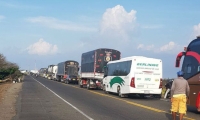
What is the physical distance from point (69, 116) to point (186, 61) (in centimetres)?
650

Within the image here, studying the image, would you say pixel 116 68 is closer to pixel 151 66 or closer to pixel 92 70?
pixel 151 66

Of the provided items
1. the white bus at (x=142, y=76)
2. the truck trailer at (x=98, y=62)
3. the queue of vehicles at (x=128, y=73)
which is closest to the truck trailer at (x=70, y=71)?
the truck trailer at (x=98, y=62)

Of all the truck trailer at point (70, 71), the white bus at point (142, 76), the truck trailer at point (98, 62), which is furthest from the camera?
the truck trailer at point (70, 71)

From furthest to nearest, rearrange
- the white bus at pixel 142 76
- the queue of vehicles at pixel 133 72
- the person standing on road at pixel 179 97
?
the white bus at pixel 142 76 < the queue of vehicles at pixel 133 72 < the person standing on road at pixel 179 97

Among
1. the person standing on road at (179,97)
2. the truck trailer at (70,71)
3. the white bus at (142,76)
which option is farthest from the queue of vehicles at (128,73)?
the truck trailer at (70,71)

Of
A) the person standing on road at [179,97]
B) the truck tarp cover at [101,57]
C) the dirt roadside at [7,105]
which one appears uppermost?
the truck tarp cover at [101,57]

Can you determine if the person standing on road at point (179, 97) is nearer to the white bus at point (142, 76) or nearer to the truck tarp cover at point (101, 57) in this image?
the white bus at point (142, 76)

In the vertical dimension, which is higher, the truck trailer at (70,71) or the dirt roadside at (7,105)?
the truck trailer at (70,71)

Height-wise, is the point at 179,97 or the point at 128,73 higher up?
the point at 128,73

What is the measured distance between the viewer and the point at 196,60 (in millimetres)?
15586

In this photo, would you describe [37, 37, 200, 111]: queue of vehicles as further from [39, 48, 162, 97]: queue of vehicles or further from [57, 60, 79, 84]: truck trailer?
[57, 60, 79, 84]: truck trailer

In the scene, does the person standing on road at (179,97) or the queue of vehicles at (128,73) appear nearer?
the person standing on road at (179,97)

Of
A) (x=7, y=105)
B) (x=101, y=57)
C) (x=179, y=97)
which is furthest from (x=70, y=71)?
(x=179, y=97)

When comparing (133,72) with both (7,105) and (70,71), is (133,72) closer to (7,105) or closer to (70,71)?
(7,105)
